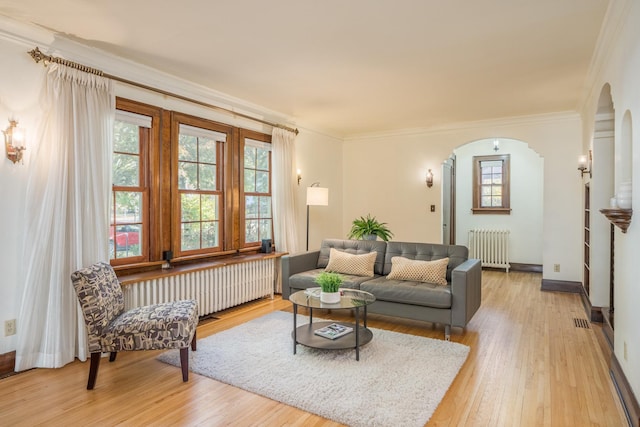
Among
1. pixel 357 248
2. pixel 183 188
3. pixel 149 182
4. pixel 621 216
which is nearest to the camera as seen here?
pixel 621 216

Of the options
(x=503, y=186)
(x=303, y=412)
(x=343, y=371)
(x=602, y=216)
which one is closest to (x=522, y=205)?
(x=503, y=186)

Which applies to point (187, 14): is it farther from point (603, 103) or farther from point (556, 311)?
point (556, 311)

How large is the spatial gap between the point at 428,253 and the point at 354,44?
2473 mm

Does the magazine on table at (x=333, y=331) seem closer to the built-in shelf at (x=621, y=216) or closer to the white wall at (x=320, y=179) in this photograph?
the built-in shelf at (x=621, y=216)

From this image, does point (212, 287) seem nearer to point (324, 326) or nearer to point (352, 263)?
point (324, 326)

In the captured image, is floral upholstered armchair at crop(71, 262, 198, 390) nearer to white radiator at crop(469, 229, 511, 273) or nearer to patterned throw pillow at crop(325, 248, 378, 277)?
patterned throw pillow at crop(325, 248, 378, 277)

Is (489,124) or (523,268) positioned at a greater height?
(489,124)

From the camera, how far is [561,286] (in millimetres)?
5762

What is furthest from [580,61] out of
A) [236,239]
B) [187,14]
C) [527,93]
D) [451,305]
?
[236,239]

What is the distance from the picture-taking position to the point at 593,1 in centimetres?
261

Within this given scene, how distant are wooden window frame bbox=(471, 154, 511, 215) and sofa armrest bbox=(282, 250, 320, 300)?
15.0ft

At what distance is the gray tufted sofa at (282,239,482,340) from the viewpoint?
3715 millimetres

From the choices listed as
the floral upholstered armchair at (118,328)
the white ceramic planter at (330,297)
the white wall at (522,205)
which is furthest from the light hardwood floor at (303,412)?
the white wall at (522,205)

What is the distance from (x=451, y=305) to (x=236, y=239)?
2756mm
